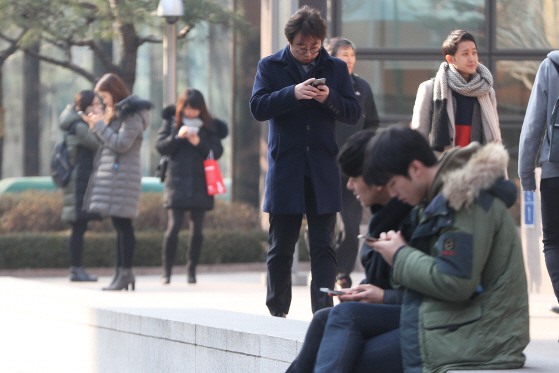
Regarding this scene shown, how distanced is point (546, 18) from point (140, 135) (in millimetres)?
5335

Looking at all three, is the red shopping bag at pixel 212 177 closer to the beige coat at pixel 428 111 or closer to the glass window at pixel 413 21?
the glass window at pixel 413 21

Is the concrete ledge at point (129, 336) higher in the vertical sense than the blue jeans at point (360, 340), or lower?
lower

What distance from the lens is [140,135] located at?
27.9 feet

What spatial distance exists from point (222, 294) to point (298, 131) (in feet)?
10.9

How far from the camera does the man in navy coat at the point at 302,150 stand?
210 inches

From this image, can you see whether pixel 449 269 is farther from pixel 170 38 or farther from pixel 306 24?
pixel 170 38

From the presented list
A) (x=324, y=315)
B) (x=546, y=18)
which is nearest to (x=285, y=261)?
(x=324, y=315)

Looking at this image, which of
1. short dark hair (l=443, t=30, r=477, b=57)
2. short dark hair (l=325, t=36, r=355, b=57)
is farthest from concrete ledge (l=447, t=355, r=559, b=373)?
short dark hair (l=325, t=36, r=355, b=57)

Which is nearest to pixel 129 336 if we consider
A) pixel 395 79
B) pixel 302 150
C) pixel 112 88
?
pixel 302 150

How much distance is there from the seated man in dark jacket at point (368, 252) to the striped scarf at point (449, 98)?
2.83 m

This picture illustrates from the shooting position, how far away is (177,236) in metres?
9.46

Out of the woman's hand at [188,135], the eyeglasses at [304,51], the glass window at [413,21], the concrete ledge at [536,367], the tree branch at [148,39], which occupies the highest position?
the tree branch at [148,39]

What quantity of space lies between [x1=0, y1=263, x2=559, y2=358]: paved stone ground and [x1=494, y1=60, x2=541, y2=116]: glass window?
2.58 m

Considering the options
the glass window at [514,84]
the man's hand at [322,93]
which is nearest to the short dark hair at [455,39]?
the man's hand at [322,93]
